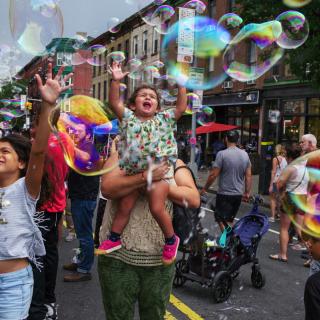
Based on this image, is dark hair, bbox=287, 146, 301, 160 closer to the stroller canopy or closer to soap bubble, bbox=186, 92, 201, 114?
soap bubble, bbox=186, 92, 201, 114

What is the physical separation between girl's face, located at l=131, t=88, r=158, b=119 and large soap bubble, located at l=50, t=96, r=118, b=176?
2.40ft

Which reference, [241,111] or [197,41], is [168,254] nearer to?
[197,41]

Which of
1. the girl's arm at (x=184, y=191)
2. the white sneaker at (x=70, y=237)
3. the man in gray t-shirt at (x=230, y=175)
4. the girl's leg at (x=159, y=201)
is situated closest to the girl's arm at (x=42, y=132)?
the girl's leg at (x=159, y=201)

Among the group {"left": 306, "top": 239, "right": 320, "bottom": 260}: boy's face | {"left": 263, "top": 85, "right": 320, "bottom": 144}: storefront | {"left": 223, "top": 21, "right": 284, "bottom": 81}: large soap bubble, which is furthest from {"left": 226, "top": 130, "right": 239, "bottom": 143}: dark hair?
{"left": 263, "top": 85, "right": 320, "bottom": 144}: storefront

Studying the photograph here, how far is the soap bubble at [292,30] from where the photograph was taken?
6.08 metres

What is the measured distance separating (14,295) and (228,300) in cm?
285

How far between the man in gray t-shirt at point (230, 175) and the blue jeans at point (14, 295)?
4.36 m

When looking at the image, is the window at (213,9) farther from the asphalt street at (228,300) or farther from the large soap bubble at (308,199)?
the large soap bubble at (308,199)

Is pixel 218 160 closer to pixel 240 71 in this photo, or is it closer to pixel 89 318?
pixel 240 71

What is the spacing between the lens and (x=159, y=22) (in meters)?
6.15

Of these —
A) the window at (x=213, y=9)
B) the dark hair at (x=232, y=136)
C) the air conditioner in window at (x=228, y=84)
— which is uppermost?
the window at (x=213, y=9)

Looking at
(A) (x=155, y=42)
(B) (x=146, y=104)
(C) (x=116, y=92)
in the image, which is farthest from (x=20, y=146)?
(A) (x=155, y=42)

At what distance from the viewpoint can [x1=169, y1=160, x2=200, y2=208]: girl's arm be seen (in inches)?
96.7

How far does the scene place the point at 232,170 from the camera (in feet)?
21.4
